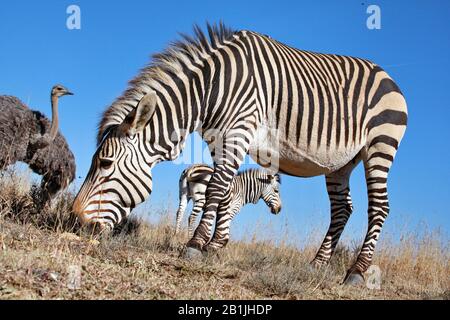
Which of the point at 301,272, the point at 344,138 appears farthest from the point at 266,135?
the point at 301,272

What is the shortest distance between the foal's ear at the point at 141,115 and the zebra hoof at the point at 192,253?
1.71 meters

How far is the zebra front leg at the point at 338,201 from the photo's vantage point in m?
8.13

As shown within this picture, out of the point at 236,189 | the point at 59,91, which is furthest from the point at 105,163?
the point at 236,189

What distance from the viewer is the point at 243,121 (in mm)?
6156

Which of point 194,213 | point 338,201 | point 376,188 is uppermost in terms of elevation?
point 376,188

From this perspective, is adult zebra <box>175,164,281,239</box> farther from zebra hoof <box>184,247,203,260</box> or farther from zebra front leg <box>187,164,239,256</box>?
zebra hoof <box>184,247,203,260</box>

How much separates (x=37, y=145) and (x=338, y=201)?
19.8ft

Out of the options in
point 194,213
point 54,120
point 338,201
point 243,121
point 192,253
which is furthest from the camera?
point 194,213

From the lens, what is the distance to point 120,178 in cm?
601

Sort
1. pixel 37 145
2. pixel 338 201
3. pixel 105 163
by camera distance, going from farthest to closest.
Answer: pixel 37 145 → pixel 338 201 → pixel 105 163

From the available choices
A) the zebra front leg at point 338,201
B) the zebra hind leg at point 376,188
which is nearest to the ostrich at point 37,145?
the zebra front leg at point 338,201

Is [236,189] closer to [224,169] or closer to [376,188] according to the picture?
[376,188]
